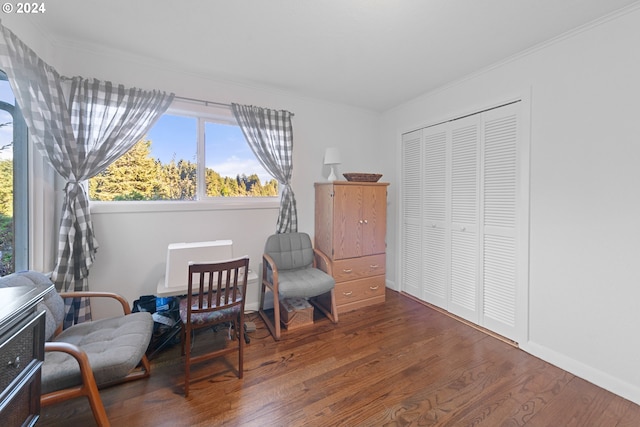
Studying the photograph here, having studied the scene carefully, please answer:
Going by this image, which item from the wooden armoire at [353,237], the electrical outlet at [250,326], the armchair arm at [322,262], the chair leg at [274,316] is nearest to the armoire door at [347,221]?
the wooden armoire at [353,237]

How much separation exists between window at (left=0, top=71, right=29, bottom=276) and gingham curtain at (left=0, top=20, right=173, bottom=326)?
119mm

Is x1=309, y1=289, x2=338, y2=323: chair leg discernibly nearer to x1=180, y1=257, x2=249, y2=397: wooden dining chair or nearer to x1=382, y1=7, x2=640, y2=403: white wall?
x1=180, y1=257, x2=249, y2=397: wooden dining chair

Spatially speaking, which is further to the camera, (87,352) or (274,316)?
(274,316)

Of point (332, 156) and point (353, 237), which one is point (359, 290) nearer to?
point (353, 237)

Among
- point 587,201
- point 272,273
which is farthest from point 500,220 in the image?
point 272,273

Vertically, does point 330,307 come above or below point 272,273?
below

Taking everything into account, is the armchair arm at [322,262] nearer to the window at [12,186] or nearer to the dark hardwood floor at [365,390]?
the dark hardwood floor at [365,390]

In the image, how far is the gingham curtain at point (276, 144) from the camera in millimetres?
2771

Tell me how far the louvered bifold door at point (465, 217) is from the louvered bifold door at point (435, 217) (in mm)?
87

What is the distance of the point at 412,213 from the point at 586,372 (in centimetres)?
196

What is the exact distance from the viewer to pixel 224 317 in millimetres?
1879

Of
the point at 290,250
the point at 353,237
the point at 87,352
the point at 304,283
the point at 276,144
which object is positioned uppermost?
the point at 276,144

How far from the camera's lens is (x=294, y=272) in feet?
9.11

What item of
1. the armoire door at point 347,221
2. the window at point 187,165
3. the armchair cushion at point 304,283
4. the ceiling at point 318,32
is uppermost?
the ceiling at point 318,32
